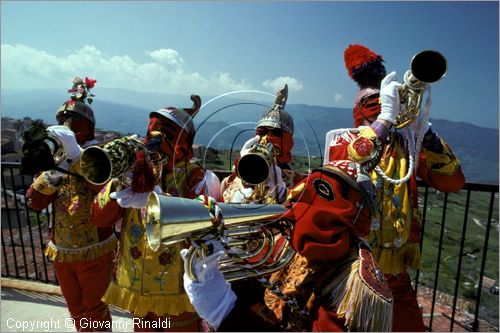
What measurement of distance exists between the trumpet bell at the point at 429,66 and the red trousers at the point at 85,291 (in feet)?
9.47

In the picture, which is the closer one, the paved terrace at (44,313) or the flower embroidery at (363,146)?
the flower embroidery at (363,146)

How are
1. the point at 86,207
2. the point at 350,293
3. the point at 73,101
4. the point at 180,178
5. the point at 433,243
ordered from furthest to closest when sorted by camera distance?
the point at 433,243 → the point at 73,101 → the point at 86,207 → the point at 180,178 → the point at 350,293

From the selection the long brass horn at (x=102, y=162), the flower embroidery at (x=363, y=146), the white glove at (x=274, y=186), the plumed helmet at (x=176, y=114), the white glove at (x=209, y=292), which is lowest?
the white glove at (x=209, y=292)

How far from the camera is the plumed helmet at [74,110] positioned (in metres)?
3.27

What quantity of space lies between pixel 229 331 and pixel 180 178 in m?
1.48

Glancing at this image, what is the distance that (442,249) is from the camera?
8000mm

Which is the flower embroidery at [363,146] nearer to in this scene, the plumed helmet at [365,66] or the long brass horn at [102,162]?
the plumed helmet at [365,66]

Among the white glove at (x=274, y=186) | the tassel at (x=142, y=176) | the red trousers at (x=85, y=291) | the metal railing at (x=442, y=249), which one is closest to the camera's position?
the white glove at (x=274, y=186)

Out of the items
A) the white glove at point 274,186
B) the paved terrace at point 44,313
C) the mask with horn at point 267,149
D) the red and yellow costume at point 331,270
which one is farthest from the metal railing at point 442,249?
the red and yellow costume at point 331,270

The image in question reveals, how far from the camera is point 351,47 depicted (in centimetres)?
284

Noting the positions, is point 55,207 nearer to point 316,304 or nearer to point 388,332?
point 316,304

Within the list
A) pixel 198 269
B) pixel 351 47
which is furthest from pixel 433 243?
pixel 198 269

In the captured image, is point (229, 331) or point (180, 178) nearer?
point (229, 331)

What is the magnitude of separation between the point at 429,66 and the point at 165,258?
6.76ft
